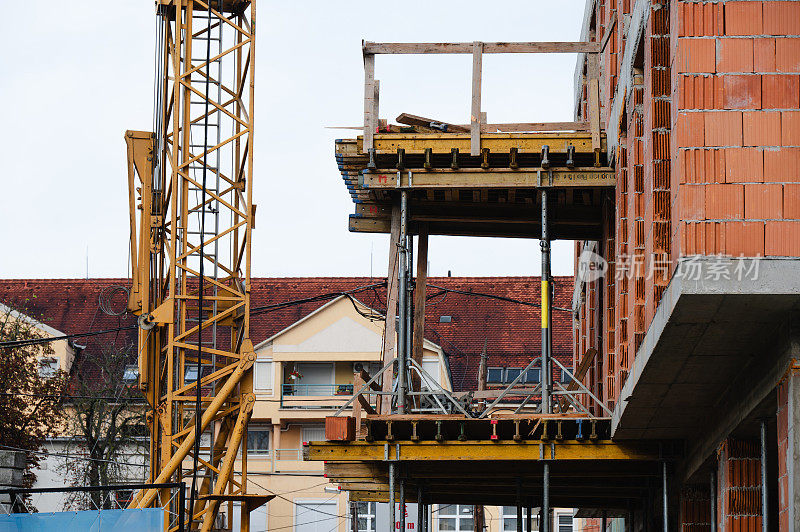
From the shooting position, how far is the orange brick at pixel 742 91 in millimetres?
13586

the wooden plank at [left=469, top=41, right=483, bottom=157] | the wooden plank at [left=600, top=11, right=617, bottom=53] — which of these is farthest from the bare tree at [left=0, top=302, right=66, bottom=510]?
the wooden plank at [left=600, top=11, right=617, bottom=53]

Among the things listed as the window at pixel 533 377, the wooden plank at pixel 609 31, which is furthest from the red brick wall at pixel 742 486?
the window at pixel 533 377

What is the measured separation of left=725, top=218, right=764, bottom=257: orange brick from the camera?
42.8 ft

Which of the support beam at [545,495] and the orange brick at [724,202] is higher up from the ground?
the orange brick at [724,202]

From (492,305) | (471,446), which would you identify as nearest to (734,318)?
(471,446)

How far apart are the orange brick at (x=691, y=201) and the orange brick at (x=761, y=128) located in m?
0.67

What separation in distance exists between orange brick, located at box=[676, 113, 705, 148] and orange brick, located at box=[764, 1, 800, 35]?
1.11 meters

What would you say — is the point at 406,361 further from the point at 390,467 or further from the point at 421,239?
the point at 421,239

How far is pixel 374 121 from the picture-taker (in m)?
21.9

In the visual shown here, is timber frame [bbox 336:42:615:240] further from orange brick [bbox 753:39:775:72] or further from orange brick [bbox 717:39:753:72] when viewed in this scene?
orange brick [bbox 753:39:775:72]

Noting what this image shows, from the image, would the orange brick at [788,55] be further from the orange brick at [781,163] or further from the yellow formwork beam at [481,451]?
the yellow formwork beam at [481,451]

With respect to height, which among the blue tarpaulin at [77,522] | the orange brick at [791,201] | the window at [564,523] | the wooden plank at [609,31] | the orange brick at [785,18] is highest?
the wooden plank at [609,31]

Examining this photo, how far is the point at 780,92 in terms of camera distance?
13539 millimetres

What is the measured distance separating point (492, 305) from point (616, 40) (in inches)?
1402
